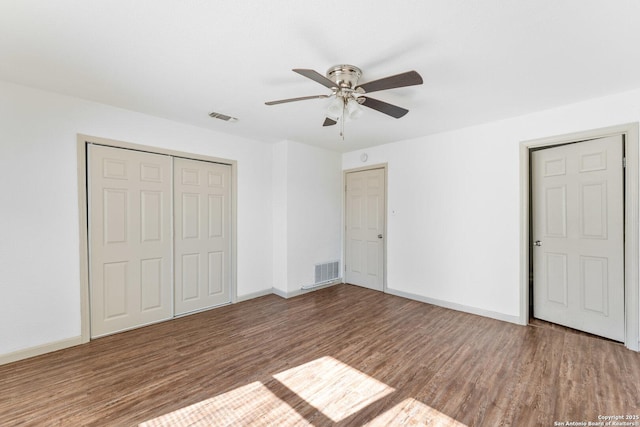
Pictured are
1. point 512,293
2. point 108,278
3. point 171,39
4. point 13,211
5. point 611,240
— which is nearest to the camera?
point 171,39

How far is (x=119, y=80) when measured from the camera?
248 centimetres

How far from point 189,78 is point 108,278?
234 centimetres

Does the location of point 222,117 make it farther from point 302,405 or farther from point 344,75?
A: point 302,405

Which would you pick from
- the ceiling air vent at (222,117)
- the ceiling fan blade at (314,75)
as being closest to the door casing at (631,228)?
the ceiling fan blade at (314,75)

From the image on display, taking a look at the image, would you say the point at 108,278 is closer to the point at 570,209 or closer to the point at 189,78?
the point at 189,78

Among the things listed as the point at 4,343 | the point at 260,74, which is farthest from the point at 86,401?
the point at 260,74

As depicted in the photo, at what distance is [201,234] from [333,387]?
2679mm

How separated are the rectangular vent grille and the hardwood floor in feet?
5.00

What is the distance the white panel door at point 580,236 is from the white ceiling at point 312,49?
66 cm

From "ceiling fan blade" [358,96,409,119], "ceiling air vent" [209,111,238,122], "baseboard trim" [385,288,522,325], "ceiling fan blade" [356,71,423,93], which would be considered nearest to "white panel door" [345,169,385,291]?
"baseboard trim" [385,288,522,325]

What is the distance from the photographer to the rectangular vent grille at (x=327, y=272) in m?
4.95

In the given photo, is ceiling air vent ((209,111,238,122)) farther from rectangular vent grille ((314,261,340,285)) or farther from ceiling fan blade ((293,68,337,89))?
rectangular vent grille ((314,261,340,285))

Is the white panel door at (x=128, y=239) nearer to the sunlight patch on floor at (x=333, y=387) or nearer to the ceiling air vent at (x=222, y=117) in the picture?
the ceiling air vent at (x=222, y=117)

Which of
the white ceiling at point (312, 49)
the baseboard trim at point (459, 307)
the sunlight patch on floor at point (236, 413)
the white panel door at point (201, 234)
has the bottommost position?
the sunlight patch on floor at point (236, 413)
